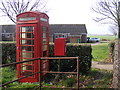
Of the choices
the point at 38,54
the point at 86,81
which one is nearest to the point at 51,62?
the point at 38,54

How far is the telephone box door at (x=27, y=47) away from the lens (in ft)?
18.5

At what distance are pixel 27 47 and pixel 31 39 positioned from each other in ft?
1.31

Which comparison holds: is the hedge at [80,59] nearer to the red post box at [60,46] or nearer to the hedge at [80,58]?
the hedge at [80,58]

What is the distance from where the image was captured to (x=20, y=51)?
5867 mm

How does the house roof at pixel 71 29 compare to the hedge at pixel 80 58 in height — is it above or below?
above

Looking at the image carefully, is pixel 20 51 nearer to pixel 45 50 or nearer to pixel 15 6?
pixel 45 50

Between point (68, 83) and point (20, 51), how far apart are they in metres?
2.22

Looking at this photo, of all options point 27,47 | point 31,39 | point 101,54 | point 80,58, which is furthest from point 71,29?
point 31,39

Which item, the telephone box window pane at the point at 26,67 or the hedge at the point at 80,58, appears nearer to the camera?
the telephone box window pane at the point at 26,67

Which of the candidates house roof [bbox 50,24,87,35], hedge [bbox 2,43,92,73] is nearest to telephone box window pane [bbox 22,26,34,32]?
hedge [bbox 2,43,92,73]

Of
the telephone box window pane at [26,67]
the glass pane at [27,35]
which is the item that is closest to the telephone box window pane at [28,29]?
the glass pane at [27,35]

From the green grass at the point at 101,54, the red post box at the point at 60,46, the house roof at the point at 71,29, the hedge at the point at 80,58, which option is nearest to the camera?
the red post box at the point at 60,46

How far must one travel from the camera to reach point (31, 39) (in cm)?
562

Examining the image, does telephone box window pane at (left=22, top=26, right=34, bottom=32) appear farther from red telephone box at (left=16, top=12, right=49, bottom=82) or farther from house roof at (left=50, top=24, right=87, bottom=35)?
house roof at (left=50, top=24, right=87, bottom=35)
